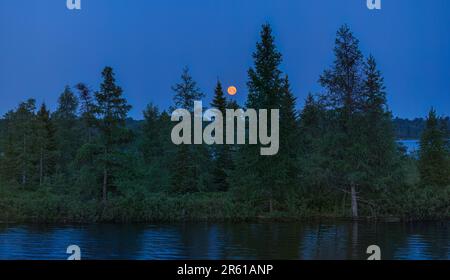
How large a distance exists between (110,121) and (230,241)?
16106mm

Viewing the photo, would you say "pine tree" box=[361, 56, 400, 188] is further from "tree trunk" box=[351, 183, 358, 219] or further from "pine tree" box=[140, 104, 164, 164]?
"pine tree" box=[140, 104, 164, 164]

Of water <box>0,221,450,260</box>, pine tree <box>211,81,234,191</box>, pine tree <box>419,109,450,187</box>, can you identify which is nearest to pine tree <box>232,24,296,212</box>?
water <box>0,221,450,260</box>

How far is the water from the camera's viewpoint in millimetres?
22766

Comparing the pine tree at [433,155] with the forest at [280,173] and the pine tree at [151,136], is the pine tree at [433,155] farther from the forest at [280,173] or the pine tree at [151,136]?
the pine tree at [151,136]

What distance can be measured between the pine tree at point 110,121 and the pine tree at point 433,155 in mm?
26247

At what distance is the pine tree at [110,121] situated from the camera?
37219 mm

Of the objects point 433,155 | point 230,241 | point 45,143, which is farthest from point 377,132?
point 45,143

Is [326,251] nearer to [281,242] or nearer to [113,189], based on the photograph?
[281,242]

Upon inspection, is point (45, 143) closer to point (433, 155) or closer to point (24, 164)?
point (24, 164)

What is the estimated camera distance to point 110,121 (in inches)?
1487

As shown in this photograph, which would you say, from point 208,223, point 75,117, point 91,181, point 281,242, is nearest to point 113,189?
point 91,181

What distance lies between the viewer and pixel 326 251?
925 inches

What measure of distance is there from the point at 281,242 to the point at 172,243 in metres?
5.86
